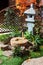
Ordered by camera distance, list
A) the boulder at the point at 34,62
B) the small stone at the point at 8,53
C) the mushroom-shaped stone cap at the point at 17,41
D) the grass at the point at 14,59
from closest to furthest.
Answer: the boulder at the point at 34,62
the grass at the point at 14,59
the small stone at the point at 8,53
the mushroom-shaped stone cap at the point at 17,41

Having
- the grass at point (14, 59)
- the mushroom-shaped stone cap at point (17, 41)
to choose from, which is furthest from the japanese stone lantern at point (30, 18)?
the grass at point (14, 59)

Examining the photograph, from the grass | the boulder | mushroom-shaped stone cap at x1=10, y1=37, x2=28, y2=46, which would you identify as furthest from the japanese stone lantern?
the boulder

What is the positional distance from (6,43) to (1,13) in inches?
89.8

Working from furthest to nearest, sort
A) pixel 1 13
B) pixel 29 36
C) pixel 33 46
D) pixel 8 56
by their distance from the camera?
pixel 1 13 < pixel 29 36 < pixel 33 46 < pixel 8 56

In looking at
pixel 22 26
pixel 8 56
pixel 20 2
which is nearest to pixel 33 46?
pixel 8 56

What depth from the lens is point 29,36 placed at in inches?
343

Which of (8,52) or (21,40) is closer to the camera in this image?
(8,52)

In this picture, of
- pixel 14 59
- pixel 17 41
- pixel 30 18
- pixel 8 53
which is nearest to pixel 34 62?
pixel 14 59

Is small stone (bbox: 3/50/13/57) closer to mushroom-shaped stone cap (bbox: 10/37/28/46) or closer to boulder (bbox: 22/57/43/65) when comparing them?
mushroom-shaped stone cap (bbox: 10/37/28/46)

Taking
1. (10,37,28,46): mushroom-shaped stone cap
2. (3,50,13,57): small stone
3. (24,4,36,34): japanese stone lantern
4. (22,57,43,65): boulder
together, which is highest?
(24,4,36,34): japanese stone lantern

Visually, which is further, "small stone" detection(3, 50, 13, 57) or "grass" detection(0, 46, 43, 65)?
"small stone" detection(3, 50, 13, 57)

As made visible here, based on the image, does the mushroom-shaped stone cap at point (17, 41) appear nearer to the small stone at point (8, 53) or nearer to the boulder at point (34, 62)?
the small stone at point (8, 53)

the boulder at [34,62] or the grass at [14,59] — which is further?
the grass at [14,59]

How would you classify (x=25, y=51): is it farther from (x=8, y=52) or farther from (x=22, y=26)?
(x=22, y=26)
